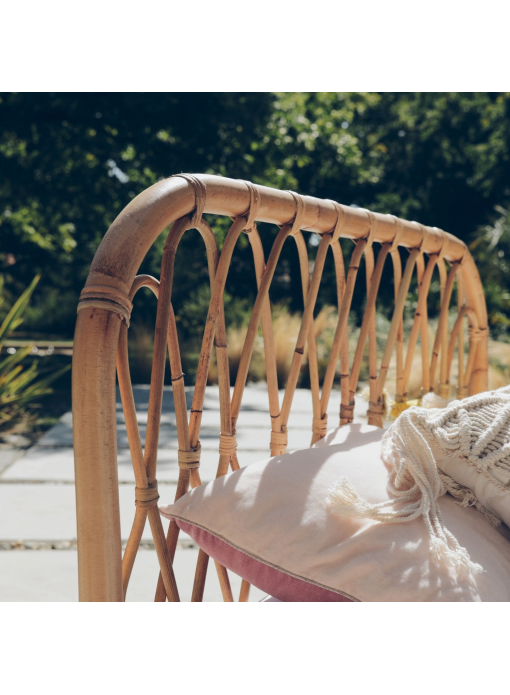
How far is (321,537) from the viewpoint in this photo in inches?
30.0

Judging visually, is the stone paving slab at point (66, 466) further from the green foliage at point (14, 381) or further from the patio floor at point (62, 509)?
the green foliage at point (14, 381)

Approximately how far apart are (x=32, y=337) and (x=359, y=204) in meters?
5.83

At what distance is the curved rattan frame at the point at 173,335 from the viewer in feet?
1.99

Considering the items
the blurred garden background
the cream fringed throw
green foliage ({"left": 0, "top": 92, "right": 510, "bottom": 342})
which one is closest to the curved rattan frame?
the cream fringed throw

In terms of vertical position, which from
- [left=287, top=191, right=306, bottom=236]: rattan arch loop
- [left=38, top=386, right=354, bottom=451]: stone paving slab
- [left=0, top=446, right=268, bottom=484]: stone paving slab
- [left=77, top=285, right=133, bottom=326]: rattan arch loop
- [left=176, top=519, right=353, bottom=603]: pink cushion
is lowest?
[left=38, top=386, right=354, bottom=451]: stone paving slab

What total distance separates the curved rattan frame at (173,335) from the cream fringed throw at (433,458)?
264 mm

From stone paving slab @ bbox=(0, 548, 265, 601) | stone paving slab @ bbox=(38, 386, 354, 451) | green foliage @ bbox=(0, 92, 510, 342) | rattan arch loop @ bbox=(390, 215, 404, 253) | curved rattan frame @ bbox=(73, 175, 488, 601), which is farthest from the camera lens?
green foliage @ bbox=(0, 92, 510, 342)

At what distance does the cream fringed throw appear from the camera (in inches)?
30.3

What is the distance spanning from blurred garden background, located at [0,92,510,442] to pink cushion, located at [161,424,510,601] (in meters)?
2.79

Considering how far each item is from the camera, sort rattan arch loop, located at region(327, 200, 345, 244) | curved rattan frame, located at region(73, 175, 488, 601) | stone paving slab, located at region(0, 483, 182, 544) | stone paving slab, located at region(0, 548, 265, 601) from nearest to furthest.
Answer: curved rattan frame, located at region(73, 175, 488, 601) < rattan arch loop, located at region(327, 200, 345, 244) < stone paving slab, located at region(0, 548, 265, 601) < stone paving slab, located at region(0, 483, 182, 544)

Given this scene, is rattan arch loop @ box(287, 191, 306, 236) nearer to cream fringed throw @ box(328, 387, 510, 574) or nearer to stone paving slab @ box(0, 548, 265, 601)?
cream fringed throw @ box(328, 387, 510, 574)
